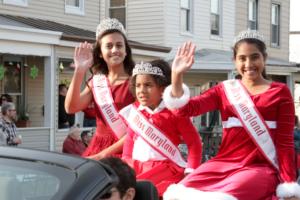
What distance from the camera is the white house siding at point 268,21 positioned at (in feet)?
84.4

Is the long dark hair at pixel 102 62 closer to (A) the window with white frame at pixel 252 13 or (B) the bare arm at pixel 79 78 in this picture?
(B) the bare arm at pixel 79 78

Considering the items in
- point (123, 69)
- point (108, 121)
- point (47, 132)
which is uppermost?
point (123, 69)

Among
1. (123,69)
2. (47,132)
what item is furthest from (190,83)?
(123,69)

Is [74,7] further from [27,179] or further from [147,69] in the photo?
[27,179]

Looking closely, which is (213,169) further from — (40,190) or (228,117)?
(40,190)

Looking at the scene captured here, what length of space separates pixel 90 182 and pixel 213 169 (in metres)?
1.46

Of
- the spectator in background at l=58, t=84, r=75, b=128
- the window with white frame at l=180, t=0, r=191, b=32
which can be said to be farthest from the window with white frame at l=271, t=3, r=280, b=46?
the spectator in background at l=58, t=84, r=75, b=128

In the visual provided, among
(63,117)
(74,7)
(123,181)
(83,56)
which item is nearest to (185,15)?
(74,7)

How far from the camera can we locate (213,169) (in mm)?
3957

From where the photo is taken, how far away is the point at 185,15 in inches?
888

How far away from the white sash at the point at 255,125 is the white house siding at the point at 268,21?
791 inches

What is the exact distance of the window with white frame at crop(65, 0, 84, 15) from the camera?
756 inches

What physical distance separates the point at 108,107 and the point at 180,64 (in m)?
0.94

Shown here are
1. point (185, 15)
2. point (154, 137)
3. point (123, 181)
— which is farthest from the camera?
point (185, 15)
